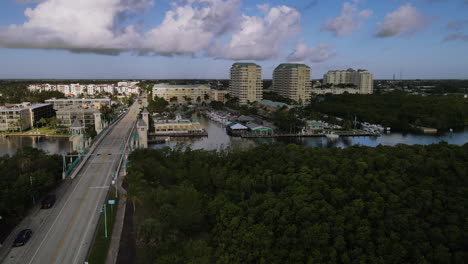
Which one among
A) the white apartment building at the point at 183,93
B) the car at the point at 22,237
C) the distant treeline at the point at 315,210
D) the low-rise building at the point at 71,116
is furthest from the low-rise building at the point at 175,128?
the white apartment building at the point at 183,93

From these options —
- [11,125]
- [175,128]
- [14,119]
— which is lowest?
[175,128]

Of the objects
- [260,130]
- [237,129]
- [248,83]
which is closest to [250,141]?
[260,130]

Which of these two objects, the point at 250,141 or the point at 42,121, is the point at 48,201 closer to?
the point at 250,141

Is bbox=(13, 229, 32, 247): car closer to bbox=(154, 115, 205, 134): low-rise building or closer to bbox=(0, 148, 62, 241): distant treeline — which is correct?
bbox=(0, 148, 62, 241): distant treeline

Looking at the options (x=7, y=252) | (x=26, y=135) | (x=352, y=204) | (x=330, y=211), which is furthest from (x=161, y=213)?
(x=26, y=135)

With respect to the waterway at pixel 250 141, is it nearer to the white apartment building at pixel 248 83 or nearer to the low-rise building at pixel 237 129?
the low-rise building at pixel 237 129

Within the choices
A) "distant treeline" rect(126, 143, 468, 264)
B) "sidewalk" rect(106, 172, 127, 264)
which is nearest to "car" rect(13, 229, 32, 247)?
"sidewalk" rect(106, 172, 127, 264)

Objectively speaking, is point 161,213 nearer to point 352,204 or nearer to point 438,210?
point 352,204
